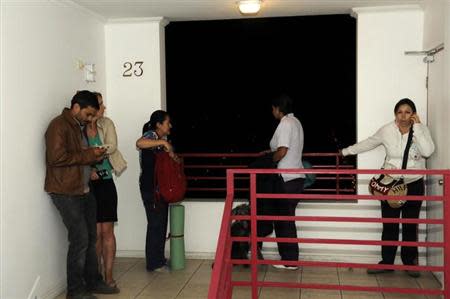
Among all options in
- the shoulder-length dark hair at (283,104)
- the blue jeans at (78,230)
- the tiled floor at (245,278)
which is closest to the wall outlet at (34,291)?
the blue jeans at (78,230)

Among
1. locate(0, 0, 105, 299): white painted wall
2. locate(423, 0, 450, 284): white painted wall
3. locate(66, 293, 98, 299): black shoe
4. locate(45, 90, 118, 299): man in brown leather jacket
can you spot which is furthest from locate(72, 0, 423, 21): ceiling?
locate(66, 293, 98, 299): black shoe

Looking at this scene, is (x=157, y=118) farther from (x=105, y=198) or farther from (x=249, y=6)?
(x=249, y=6)

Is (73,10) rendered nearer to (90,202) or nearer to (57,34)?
(57,34)

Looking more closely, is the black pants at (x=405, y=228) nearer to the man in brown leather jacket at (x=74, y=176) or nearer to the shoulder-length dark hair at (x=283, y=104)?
the shoulder-length dark hair at (x=283, y=104)

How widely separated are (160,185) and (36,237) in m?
1.15

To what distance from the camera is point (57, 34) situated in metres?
4.19

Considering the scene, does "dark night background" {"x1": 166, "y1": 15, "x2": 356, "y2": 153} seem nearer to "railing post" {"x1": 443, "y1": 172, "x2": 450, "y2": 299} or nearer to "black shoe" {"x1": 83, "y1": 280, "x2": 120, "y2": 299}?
"black shoe" {"x1": 83, "y1": 280, "x2": 120, "y2": 299}

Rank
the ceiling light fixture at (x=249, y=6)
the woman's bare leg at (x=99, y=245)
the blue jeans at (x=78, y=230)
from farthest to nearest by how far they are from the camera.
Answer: the ceiling light fixture at (x=249, y=6) → the woman's bare leg at (x=99, y=245) → the blue jeans at (x=78, y=230)

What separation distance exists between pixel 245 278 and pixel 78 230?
5.02 feet

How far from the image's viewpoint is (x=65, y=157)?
369 cm

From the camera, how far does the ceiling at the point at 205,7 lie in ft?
15.1

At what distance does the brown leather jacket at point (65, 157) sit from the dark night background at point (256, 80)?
361 cm

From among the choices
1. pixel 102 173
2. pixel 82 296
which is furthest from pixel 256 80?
pixel 82 296

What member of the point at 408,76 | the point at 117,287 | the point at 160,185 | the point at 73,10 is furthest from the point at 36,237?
the point at 408,76
